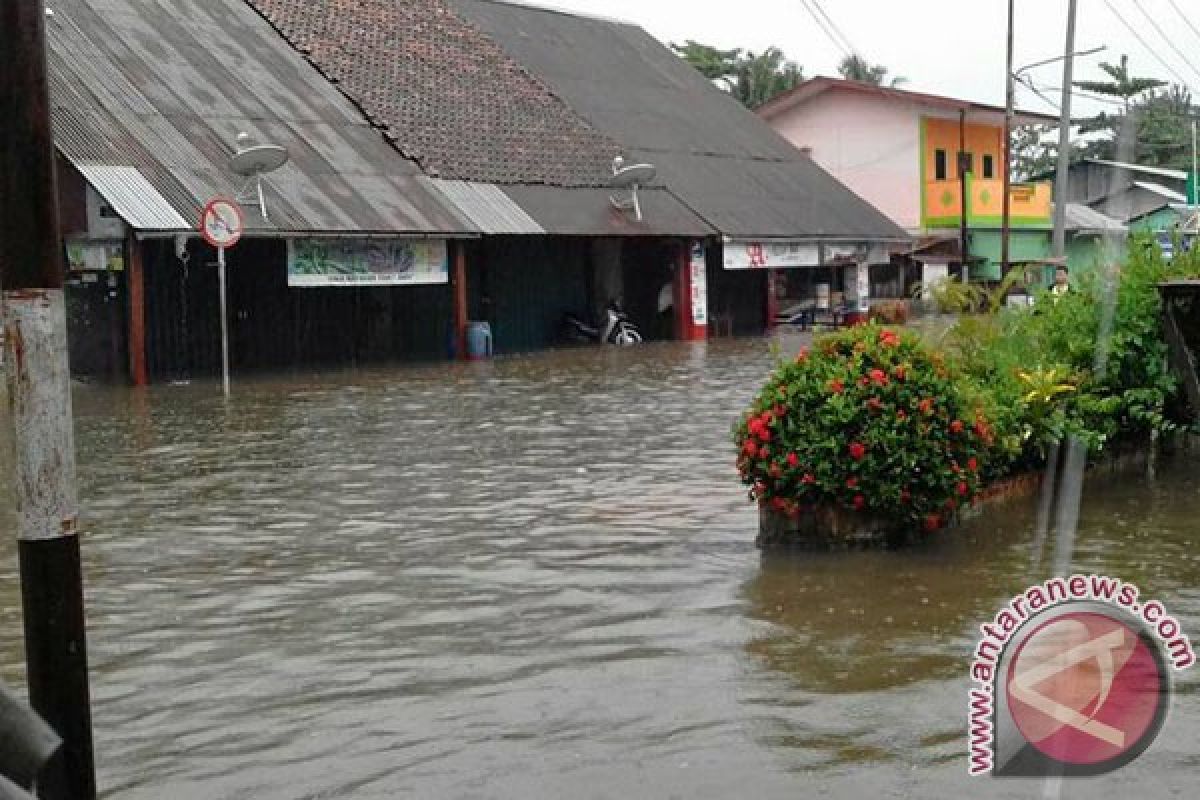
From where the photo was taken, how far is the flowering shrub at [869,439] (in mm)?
8586

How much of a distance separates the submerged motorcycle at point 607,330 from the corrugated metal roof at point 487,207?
4.21 m

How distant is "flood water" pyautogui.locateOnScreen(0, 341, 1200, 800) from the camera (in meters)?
5.44

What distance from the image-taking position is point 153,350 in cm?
2455

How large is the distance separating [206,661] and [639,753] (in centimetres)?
232

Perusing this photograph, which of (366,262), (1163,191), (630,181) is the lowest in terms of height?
(366,262)

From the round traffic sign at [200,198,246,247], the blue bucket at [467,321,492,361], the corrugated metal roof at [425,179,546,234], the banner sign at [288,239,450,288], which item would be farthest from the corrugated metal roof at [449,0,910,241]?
the round traffic sign at [200,198,246,247]

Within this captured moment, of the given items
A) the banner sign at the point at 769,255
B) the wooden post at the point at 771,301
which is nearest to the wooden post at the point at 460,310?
the banner sign at the point at 769,255

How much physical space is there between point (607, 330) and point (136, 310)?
469 inches

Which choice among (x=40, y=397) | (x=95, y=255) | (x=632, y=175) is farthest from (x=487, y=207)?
(x=40, y=397)

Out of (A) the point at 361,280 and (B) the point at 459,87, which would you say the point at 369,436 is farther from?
(B) the point at 459,87

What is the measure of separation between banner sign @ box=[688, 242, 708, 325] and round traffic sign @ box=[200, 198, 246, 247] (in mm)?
14486

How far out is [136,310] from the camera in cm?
2300

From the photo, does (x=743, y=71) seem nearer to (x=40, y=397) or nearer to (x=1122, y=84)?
(x=1122, y=84)

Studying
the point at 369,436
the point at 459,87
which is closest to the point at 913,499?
the point at 369,436
